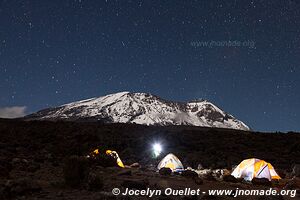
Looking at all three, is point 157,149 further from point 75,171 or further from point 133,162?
point 75,171

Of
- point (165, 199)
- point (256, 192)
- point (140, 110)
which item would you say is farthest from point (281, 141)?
point (140, 110)

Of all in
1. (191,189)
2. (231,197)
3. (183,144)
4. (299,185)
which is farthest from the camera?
(183,144)

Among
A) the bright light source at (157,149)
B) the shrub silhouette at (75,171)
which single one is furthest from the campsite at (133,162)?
the bright light source at (157,149)

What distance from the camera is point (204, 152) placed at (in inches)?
1187

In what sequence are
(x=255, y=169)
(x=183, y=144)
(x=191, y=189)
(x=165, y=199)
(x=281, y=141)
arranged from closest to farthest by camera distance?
(x=165, y=199), (x=191, y=189), (x=255, y=169), (x=183, y=144), (x=281, y=141)

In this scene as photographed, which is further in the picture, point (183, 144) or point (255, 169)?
point (183, 144)

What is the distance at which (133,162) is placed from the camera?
2530 centimetres

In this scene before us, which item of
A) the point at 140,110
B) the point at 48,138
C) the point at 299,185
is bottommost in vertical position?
the point at 299,185

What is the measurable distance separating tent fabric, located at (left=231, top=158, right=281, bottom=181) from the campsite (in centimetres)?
5

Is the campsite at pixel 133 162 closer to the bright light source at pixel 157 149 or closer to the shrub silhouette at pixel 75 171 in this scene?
the shrub silhouette at pixel 75 171

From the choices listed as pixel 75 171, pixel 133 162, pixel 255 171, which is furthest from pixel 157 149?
pixel 75 171

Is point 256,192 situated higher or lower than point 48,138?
lower

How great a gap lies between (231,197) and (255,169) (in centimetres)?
773

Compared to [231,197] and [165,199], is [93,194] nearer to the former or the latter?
[165,199]
